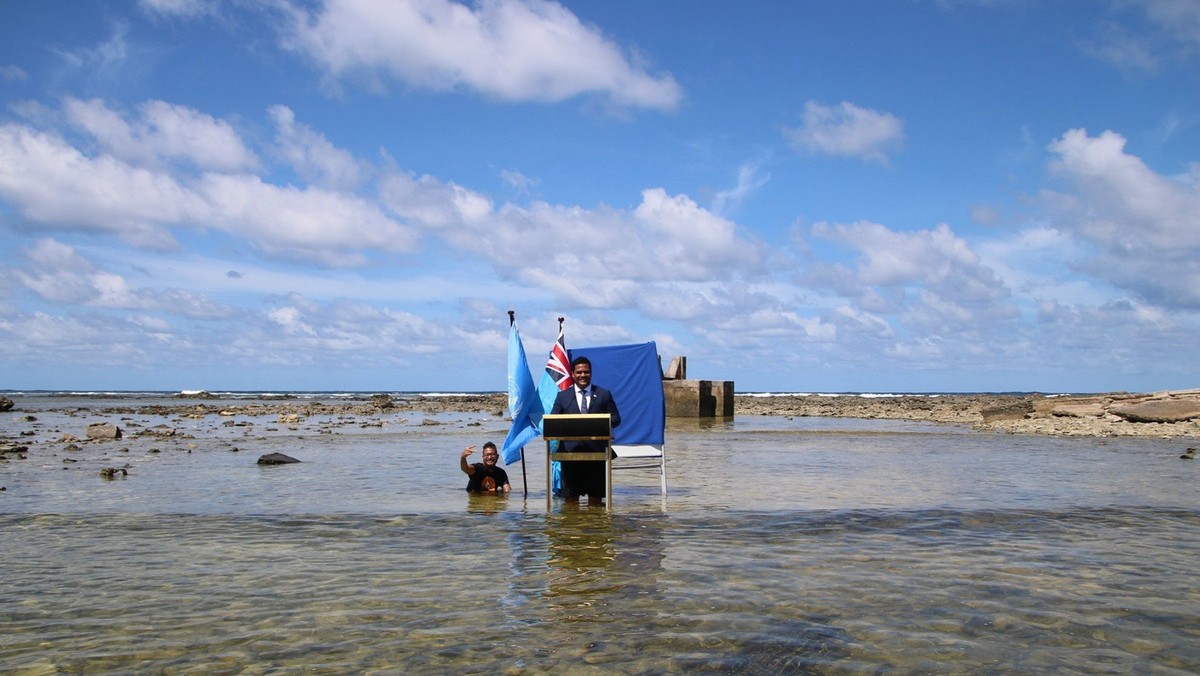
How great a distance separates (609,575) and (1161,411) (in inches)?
1166

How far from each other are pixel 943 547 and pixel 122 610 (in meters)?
8.19

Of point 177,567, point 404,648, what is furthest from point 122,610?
point 404,648

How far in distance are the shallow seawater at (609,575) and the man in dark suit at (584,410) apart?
1.95ft

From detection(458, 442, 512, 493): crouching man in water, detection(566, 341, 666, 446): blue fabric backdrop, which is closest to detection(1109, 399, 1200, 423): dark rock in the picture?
detection(566, 341, 666, 446): blue fabric backdrop

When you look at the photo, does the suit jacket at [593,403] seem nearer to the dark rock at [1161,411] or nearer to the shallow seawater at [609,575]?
the shallow seawater at [609,575]

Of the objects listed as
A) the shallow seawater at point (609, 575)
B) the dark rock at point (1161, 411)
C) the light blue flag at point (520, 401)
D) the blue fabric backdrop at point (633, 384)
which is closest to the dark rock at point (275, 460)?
the shallow seawater at point (609, 575)

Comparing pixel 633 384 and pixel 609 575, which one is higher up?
pixel 633 384

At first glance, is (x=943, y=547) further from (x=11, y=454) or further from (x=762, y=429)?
(x=762, y=429)

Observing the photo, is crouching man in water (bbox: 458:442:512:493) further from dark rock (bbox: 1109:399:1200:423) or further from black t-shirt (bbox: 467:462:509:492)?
dark rock (bbox: 1109:399:1200:423)

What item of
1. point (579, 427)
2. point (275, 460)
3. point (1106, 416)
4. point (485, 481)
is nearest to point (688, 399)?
point (1106, 416)

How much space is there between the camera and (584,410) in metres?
12.6

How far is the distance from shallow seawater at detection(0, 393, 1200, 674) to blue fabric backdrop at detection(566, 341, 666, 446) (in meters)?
1.19

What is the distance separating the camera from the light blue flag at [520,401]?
13352 millimetres

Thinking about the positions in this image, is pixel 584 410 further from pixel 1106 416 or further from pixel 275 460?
pixel 1106 416
